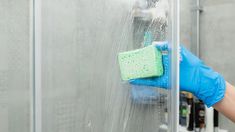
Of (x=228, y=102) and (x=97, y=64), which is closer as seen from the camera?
(x=97, y=64)

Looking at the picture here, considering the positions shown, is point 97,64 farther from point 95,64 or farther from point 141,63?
point 141,63

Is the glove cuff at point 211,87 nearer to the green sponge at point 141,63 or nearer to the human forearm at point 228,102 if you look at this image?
the human forearm at point 228,102

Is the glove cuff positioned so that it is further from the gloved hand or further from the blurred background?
the blurred background

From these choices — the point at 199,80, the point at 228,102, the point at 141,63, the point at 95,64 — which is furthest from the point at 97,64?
the point at 228,102

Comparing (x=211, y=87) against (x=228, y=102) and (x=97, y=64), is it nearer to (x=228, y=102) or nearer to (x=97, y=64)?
(x=228, y=102)

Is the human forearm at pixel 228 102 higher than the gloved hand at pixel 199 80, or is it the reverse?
the gloved hand at pixel 199 80

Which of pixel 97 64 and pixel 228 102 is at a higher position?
pixel 97 64

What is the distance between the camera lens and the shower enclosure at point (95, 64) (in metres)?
0.70

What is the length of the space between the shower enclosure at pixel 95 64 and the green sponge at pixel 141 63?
22 mm

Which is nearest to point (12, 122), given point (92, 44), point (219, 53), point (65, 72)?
point (65, 72)

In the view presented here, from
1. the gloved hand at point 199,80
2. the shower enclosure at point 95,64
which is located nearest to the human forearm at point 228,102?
the gloved hand at point 199,80

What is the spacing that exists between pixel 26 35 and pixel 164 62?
446 millimetres

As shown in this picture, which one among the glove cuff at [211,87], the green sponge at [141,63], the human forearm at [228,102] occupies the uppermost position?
the green sponge at [141,63]

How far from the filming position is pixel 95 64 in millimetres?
723
